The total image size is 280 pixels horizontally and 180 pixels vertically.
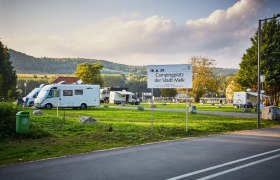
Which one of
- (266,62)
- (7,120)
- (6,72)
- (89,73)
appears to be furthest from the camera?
(89,73)

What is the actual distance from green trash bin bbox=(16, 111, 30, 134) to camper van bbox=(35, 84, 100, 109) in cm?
2266

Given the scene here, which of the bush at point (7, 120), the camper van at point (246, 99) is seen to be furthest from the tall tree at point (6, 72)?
the bush at point (7, 120)

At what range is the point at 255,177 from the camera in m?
6.98

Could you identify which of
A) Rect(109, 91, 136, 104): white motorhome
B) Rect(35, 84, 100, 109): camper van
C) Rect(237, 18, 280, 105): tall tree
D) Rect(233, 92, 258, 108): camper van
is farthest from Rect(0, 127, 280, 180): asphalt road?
Rect(109, 91, 136, 104): white motorhome

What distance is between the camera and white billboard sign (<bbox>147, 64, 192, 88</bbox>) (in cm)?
1573

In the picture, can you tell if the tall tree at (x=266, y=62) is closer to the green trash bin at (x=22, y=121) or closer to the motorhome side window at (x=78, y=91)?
the motorhome side window at (x=78, y=91)

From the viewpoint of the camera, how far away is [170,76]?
637 inches

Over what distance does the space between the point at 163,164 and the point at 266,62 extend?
51027 mm

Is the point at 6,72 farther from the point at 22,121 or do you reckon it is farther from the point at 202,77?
the point at 22,121

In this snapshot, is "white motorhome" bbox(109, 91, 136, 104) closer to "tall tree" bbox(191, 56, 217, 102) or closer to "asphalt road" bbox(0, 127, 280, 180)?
"tall tree" bbox(191, 56, 217, 102)

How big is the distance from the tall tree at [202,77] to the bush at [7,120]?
61.0 meters

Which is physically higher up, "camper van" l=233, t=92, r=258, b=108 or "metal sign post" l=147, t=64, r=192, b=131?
"metal sign post" l=147, t=64, r=192, b=131

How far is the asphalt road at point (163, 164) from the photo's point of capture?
7199mm

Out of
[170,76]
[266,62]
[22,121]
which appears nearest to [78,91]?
[170,76]
